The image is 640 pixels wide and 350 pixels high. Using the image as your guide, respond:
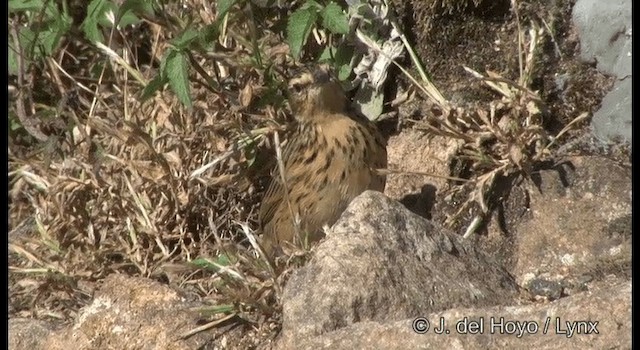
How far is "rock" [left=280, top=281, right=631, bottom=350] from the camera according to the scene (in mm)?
3855

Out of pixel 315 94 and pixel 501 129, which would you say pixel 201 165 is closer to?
pixel 315 94

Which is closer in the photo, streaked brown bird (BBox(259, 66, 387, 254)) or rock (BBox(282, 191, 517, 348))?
rock (BBox(282, 191, 517, 348))

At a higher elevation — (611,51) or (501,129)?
(611,51)

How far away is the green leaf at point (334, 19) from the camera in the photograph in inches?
213

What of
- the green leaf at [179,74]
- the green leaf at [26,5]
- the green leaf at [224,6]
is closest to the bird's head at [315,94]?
the green leaf at [224,6]

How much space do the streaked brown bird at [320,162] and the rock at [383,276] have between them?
0.79 metres

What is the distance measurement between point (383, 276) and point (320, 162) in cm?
139

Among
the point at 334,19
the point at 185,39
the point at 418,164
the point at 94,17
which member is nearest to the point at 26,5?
the point at 94,17

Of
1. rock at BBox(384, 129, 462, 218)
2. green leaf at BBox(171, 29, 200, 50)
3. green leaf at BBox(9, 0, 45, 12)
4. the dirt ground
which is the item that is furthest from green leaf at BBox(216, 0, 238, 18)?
green leaf at BBox(9, 0, 45, 12)

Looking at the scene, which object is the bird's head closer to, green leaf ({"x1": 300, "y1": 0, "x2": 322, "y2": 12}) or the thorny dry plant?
green leaf ({"x1": 300, "y1": 0, "x2": 322, "y2": 12})

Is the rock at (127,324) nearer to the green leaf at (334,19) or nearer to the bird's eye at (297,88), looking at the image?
the bird's eye at (297,88)

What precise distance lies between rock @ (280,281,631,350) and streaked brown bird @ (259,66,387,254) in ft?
4.71

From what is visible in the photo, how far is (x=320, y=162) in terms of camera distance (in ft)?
18.9

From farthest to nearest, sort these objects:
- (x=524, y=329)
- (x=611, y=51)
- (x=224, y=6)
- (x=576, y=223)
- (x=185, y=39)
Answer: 1. (x=185, y=39)
2. (x=224, y=6)
3. (x=611, y=51)
4. (x=576, y=223)
5. (x=524, y=329)
